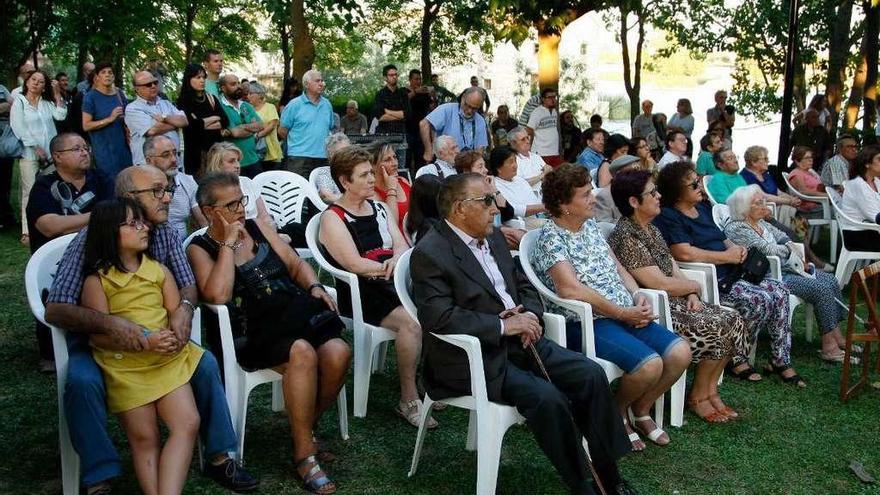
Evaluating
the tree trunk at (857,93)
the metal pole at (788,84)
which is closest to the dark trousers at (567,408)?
the metal pole at (788,84)

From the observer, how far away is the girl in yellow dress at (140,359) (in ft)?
10.5

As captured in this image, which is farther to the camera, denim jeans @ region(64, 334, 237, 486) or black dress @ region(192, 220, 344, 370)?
black dress @ region(192, 220, 344, 370)

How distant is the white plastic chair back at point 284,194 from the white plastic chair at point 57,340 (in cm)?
255

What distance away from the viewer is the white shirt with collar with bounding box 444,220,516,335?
3.75 meters

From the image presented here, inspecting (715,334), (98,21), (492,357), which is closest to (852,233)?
(715,334)

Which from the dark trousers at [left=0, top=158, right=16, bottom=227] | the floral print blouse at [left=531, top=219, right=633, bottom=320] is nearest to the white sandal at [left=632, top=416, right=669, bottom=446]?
the floral print blouse at [left=531, top=219, right=633, bottom=320]

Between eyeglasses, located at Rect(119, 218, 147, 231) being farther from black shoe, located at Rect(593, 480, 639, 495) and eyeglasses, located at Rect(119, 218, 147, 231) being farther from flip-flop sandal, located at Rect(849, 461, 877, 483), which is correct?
flip-flop sandal, located at Rect(849, 461, 877, 483)

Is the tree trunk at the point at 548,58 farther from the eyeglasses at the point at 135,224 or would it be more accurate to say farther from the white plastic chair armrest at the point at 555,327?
the eyeglasses at the point at 135,224

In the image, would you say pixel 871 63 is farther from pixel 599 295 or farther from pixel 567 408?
pixel 567 408

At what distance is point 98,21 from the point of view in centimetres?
1648

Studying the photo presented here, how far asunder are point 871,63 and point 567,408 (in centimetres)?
1145

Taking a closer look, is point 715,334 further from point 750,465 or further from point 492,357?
point 492,357

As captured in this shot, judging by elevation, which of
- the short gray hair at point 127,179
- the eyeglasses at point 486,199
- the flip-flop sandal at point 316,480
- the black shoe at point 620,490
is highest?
the short gray hair at point 127,179

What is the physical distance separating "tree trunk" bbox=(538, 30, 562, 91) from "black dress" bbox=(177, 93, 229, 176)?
6.52 m
